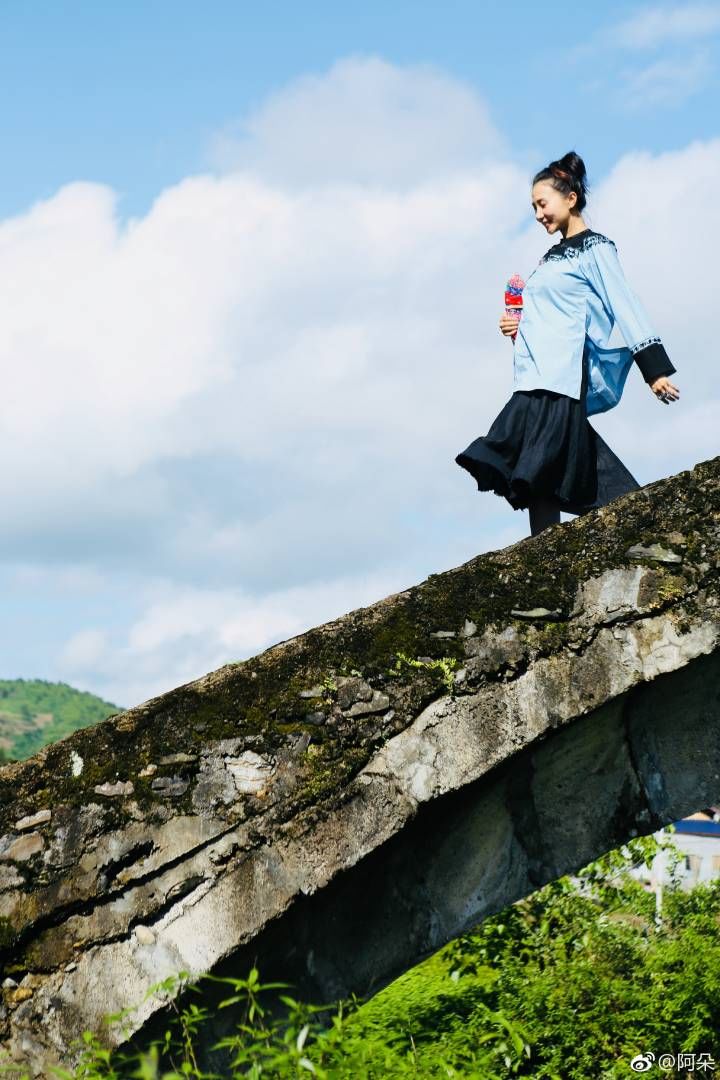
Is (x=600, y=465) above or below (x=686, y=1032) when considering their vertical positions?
above

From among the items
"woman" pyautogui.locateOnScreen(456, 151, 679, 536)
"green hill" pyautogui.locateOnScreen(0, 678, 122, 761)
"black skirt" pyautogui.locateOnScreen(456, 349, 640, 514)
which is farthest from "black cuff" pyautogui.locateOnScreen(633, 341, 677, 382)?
"green hill" pyautogui.locateOnScreen(0, 678, 122, 761)

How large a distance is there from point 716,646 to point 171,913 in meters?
1.84

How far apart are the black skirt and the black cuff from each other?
313 mm

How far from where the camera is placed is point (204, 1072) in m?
3.59

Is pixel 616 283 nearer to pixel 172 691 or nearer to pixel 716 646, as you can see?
pixel 716 646

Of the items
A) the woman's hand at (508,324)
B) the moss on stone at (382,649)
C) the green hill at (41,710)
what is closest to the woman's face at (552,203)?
the woman's hand at (508,324)

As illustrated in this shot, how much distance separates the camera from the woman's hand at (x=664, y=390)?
4812 millimetres

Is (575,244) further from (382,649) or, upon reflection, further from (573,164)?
(382,649)

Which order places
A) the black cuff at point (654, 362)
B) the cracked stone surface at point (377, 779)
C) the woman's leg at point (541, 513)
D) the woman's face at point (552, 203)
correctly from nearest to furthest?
the cracked stone surface at point (377, 779)
the black cuff at point (654, 362)
the woman's leg at point (541, 513)
the woman's face at point (552, 203)

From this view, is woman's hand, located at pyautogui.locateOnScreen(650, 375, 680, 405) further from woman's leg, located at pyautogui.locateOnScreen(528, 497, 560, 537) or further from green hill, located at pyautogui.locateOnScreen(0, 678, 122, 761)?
green hill, located at pyautogui.locateOnScreen(0, 678, 122, 761)

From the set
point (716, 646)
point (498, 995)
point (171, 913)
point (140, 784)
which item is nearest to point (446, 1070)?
point (171, 913)

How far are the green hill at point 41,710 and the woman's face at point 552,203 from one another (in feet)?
172

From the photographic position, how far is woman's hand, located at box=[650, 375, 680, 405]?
4.81 m

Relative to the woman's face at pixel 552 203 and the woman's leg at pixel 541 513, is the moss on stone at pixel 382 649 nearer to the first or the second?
the woman's leg at pixel 541 513
